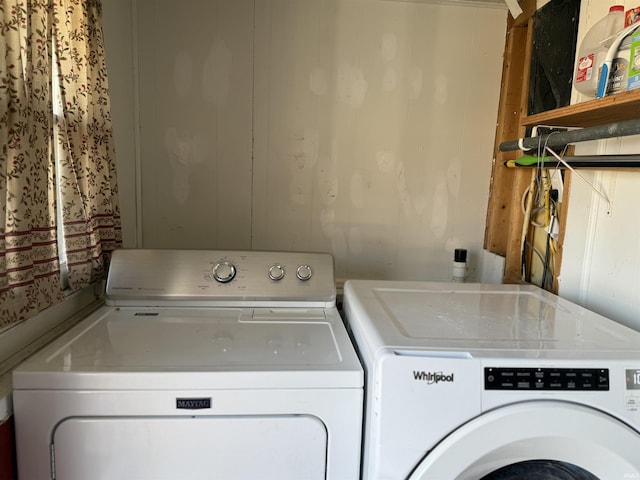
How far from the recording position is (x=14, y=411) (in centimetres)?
99

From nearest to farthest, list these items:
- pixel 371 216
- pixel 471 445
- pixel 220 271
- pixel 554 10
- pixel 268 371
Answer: pixel 471 445 < pixel 268 371 < pixel 220 271 < pixel 554 10 < pixel 371 216

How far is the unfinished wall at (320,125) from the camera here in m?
1.90

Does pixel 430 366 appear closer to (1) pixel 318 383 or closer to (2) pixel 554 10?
(1) pixel 318 383

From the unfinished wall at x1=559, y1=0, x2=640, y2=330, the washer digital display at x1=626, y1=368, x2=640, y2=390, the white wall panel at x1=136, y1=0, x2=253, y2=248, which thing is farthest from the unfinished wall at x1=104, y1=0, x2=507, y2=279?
the washer digital display at x1=626, y1=368, x2=640, y2=390

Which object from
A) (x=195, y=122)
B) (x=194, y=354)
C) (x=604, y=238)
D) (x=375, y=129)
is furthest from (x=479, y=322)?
(x=195, y=122)

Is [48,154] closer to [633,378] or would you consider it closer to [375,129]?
[375,129]

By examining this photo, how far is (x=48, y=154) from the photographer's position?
116 cm

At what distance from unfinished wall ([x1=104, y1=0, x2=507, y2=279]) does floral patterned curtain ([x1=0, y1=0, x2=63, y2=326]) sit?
0.80m

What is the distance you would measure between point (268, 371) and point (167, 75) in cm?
139

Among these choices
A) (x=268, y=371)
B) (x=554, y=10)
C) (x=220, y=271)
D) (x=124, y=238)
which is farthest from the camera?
(x=124, y=238)

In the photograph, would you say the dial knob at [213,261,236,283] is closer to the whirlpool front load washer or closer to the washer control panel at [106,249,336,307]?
the washer control panel at [106,249,336,307]

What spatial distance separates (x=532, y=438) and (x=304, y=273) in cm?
84

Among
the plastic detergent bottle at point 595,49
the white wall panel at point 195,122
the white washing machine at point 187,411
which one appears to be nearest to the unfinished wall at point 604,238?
the plastic detergent bottle at point 595,49

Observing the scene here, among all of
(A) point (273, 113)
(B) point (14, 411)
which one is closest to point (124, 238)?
(A) point (273, 113)
